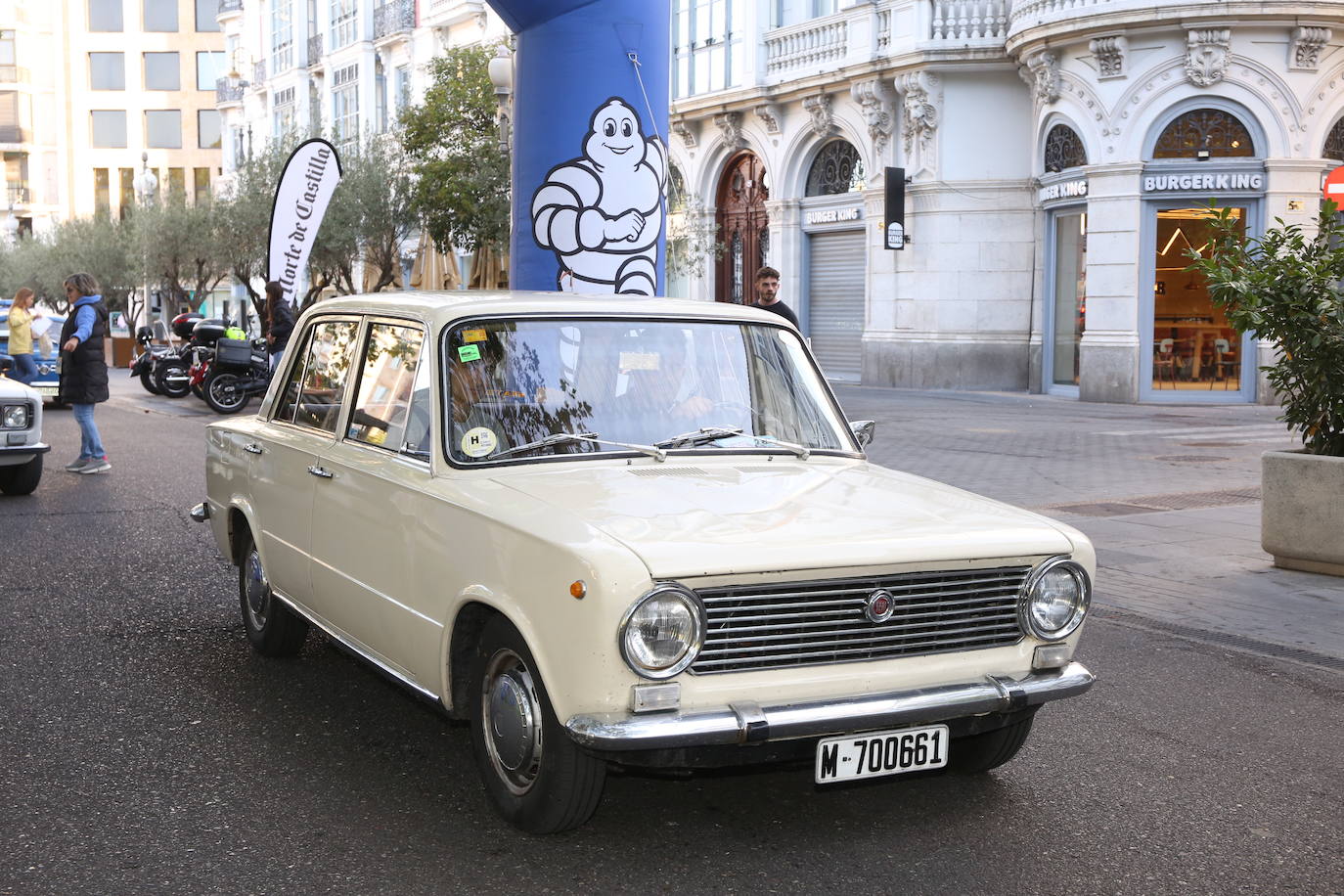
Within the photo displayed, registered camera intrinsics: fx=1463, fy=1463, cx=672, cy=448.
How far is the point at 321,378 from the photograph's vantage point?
5895 mm

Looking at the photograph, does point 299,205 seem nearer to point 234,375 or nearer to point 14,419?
point 234,375

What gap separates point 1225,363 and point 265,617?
782 inches

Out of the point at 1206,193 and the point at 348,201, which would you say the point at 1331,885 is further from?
the point at 348,201

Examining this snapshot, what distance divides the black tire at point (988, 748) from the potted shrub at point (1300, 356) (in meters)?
4.57

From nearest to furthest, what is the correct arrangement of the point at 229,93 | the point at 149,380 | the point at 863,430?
the point at 863,430
the point at 149,380
the point at 229,93

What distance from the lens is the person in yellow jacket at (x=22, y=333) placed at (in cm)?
1820

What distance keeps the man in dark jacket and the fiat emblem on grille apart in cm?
1116

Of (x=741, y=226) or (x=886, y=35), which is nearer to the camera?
(x=886, y=35)

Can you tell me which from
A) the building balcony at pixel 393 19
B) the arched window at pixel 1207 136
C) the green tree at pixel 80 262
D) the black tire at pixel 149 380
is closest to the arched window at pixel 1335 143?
the arched window at pixel 1207 136

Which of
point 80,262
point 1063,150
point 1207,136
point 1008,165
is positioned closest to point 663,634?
point 1207,136

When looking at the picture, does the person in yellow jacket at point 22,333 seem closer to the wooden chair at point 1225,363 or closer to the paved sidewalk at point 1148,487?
the paved sidewalk at point 1148,487

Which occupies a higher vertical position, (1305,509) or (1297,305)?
(1297,305)

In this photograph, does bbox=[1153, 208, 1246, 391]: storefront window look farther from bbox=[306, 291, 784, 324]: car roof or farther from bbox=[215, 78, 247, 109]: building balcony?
bbox=[215, 78, 247, 109]: building balcony

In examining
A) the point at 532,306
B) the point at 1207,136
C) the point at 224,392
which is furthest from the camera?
the point at 1207,136
